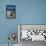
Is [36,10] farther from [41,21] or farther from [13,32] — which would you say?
[13,32]

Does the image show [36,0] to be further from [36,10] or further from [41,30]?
[41,30]

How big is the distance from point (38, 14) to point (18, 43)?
2.67ft

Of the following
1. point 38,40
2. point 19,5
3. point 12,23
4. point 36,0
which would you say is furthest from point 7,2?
point 38,40

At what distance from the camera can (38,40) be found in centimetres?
271

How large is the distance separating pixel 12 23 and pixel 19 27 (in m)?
0.21

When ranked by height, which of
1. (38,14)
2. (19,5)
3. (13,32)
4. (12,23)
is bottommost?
(13,32)

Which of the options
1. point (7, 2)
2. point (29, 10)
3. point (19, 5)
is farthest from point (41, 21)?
point (7, 2)

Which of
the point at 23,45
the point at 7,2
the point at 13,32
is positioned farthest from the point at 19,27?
the point at 7,2

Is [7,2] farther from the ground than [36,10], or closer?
farther from the ground

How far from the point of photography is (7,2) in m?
Answer: 2.86

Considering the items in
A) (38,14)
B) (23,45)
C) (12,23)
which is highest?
(38,14)

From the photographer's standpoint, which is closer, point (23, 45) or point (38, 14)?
point (23, 45)

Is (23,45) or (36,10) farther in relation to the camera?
(36,10)

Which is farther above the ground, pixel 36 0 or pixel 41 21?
pixel 36 0
